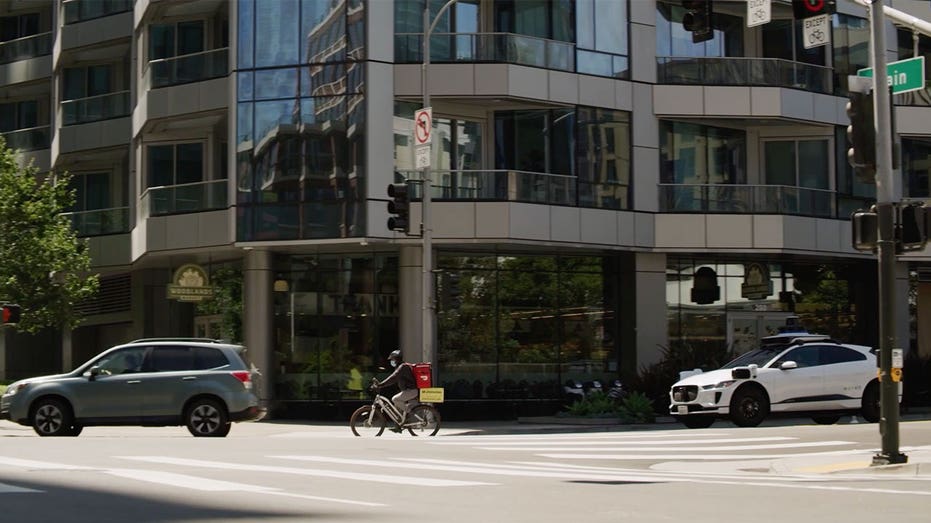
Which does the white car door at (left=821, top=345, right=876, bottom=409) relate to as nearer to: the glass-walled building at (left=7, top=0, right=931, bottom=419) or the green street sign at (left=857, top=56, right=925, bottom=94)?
the glass-walled building at (left=7, top=0, right=931, bottom=419)

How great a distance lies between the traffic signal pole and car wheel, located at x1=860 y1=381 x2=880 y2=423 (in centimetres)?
1149

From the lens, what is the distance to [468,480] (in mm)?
14367

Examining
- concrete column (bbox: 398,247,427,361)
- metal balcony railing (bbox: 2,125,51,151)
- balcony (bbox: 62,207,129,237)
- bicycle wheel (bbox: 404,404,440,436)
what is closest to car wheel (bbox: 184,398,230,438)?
bicycle wheel (bbox: 404,404,440,436)

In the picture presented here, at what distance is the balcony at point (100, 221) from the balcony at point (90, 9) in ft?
19.6

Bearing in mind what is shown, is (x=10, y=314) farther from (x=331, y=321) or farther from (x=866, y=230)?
(x=866, y=230)

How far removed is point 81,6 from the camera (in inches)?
1786

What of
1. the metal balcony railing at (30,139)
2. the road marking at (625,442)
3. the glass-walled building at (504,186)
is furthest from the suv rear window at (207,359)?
the metal balcony railing at (30,139)

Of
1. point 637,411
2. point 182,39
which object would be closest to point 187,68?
point 182,39

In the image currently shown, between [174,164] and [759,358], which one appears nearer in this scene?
[759,358]

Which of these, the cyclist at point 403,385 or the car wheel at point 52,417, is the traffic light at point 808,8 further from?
the car wheel at point 52,417

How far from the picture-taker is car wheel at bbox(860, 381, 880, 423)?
28391mm

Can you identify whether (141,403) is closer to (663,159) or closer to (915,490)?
(915,490)

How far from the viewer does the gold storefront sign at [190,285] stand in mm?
38438

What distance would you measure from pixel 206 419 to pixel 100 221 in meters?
20.8
